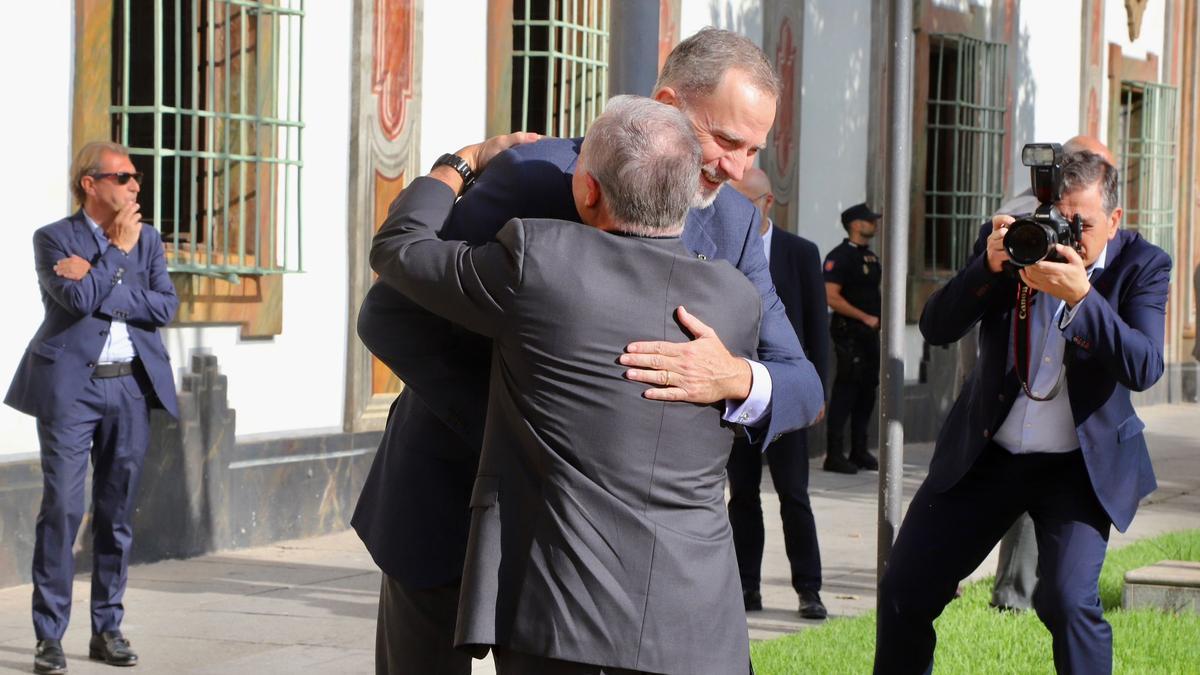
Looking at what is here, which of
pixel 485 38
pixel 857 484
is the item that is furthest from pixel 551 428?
pixel 857 484

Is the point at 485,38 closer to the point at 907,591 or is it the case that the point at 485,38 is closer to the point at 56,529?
the point at 56,529

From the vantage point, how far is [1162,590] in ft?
24.7

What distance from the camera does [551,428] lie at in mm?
3057

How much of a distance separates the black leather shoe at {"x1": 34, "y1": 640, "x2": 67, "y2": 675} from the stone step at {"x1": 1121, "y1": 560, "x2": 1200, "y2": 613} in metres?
4.06

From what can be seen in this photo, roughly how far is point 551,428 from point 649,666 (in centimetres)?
41

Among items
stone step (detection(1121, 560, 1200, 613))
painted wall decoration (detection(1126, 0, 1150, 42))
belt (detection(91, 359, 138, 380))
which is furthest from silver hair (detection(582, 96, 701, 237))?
painted wall decoration (detection(1126, 0, 1150, 42))

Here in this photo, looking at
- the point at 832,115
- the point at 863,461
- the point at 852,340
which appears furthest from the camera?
the point at 832,115

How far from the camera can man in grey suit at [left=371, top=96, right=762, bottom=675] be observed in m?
3.04

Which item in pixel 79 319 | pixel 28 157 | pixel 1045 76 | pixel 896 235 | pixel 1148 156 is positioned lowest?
pixel 79 319

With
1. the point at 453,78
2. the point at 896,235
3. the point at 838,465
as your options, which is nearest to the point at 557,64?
the point at 453,78

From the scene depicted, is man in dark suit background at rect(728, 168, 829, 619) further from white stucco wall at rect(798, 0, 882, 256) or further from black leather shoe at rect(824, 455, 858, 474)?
white stucco wall at rect(798, 0, 882, 256)

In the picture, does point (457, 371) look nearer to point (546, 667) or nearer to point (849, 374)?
point (546, 667)

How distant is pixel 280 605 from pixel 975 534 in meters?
3.64

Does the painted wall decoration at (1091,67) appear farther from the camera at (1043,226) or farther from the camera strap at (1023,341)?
the camera at (1043,226)
